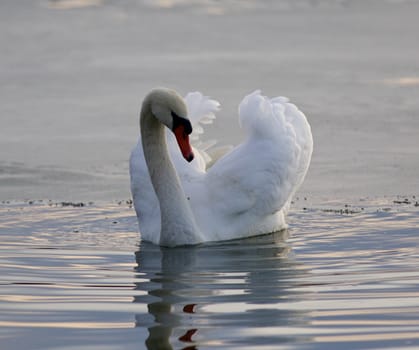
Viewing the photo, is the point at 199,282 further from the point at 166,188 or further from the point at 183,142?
the point at 166,188

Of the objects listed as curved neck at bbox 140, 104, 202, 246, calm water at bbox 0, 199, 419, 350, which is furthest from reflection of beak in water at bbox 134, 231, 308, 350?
curved neck at bbox 140, 104, 202, 246

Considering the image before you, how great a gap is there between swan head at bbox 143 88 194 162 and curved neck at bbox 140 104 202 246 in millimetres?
229

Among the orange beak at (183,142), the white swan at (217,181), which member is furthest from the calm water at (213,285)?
the orange beak at (183,142)

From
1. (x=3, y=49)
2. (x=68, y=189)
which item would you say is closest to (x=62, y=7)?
(x=3, y=49)

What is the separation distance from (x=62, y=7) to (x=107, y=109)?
7.02 metres

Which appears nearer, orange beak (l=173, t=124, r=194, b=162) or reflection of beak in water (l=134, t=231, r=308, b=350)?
reflection of beak in water (l=134, t=231, r=308, b=350)

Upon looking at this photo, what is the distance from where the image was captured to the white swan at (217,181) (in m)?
9.23

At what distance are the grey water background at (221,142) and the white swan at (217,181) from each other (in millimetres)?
230

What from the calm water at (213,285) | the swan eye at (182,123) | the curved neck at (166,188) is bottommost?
the calm water at (213,285)

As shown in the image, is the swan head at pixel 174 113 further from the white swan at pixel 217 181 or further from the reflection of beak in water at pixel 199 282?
the reflection of beak in water at pixel 199 282

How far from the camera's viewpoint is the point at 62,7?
22172 mm

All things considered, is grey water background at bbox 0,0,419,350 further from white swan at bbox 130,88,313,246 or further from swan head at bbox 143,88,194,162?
swan head at bbox 143,88,194,162

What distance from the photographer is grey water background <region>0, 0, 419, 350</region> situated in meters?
6.04

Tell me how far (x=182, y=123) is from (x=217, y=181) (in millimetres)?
996
